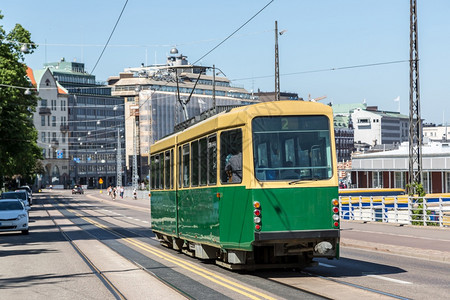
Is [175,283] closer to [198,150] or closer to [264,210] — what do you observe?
[264,210]

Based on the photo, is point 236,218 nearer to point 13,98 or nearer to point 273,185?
point 273,185

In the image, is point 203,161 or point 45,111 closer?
point 203,161

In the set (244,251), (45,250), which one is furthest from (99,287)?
(45,250)

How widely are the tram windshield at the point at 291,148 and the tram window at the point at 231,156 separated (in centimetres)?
43

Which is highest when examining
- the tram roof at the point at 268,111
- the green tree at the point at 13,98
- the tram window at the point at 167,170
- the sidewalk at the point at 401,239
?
the green tree at the point at 13,98

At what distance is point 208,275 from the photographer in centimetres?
1598

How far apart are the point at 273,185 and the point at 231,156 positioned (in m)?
1.18

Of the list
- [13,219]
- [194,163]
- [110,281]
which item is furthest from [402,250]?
Result: [13,219]

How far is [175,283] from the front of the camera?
14.7m

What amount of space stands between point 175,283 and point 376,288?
3.44 m

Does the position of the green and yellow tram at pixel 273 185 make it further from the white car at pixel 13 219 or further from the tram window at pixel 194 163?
the white car at pixel 13 219

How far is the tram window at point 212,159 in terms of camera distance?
16.6 metres

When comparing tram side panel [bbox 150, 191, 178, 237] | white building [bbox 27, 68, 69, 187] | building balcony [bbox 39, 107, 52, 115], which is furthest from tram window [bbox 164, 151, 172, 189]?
building balcony [bbox 39, 107, 52, 115]

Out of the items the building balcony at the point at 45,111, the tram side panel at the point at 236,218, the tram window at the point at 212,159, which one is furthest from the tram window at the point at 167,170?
the building balcony at the point at 45,111
